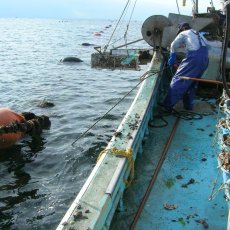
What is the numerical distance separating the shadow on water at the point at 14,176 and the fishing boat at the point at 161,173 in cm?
256

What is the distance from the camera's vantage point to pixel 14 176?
8203mm

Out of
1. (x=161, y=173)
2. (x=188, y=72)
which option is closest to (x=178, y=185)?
(x=161, y=173)

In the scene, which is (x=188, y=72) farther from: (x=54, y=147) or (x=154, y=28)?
(x=54, y=147)

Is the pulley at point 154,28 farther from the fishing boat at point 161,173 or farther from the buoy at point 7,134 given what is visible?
the buoy at point 7,134

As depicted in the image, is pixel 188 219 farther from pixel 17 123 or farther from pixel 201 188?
pixel 17 123

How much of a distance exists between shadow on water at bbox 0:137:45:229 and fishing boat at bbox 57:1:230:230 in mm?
2561

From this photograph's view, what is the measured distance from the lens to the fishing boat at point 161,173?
3977 mm

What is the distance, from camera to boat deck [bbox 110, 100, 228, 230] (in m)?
4.69

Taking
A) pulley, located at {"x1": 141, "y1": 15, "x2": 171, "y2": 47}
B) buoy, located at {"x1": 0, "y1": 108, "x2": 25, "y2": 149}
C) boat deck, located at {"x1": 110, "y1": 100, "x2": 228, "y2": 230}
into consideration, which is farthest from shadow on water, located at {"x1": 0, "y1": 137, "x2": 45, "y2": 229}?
pulley, located at {"x1": 141, "y1": 15, "x2": 171, "y2": 47}

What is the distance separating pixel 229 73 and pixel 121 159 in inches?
222

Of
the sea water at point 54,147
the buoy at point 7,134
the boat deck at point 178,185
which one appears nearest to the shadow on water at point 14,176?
the sea water at point 54,147

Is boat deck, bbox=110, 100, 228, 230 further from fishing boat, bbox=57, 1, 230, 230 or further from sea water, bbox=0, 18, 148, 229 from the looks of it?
sea water, bbox=0, 18, 148, 229

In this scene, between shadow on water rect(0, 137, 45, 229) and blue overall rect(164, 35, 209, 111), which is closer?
shadow on water rect(0, 137, 45, 229)

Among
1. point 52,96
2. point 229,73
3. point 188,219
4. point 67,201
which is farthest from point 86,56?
point 188,219
